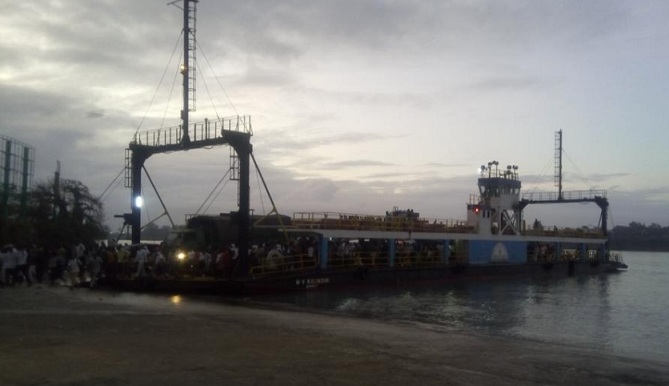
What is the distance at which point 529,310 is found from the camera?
77.3ft

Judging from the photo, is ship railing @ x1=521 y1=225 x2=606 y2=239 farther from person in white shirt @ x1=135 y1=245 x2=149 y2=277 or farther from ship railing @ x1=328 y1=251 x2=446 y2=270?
person in white shirt @ x1=135 y1=245 x2=149 y2=277

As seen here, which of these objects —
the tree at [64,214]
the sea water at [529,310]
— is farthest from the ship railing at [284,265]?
the tree at [64,214]

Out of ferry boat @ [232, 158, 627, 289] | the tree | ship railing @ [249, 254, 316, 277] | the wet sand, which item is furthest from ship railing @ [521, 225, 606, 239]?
the wet sand

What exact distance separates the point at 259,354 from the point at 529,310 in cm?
1617

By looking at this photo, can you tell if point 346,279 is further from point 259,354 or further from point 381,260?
point 259,354

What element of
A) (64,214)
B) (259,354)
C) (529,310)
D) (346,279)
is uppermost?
(64,214)

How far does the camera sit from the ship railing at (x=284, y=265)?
24.7m

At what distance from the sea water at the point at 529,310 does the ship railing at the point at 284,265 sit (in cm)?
117

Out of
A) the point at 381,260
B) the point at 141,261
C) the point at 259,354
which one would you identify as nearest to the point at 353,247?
the point at 381,260

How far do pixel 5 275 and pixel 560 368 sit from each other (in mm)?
16320

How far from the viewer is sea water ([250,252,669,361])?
682 inches

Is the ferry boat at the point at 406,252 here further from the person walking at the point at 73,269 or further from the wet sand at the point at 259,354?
the wet sand at the point at 259,354

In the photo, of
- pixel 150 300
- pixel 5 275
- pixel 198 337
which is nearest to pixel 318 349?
pixel 198 337

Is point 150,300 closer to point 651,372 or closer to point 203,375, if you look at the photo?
point 203,375
